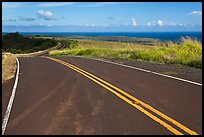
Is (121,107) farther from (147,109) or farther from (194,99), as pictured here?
(194,99)

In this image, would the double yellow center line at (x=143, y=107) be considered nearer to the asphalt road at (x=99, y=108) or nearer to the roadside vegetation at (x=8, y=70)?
the asphalt road at (x=99, y=108)

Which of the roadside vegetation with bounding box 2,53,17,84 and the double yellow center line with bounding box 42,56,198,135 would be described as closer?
the double yellow center line with bounding box 42,56,198,135

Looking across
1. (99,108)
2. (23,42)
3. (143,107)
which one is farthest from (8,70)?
(23,42)

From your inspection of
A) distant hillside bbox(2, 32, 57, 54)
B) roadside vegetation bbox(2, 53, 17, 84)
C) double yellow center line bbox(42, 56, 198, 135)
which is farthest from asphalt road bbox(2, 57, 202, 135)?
distant hillside bbox(2, 32, 57, 54)

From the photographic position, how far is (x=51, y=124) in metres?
7.20

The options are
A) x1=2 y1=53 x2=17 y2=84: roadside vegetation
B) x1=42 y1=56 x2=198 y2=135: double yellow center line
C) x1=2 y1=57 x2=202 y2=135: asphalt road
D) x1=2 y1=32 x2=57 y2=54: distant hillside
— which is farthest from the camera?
x1=2 y1=32 x2=57 y2=54: distant hillside

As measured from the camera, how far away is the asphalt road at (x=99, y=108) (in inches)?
269

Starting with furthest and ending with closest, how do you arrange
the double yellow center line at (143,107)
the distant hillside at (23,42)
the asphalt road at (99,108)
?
the distant hillside at (23,42) < the asphalt road at (99,108) < the double yellow center line at (143,107)

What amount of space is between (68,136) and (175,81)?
744 cm

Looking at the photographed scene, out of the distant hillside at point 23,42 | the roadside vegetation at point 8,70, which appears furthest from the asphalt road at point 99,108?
the distant hillside at point 23,42

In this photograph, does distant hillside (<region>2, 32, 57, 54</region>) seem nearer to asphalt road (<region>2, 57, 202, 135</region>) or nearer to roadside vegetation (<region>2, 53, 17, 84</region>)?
roadside vegetation (<region>2, 53, 17, 84</region>)

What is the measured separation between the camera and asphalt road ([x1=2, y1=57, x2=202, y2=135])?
6.83 m

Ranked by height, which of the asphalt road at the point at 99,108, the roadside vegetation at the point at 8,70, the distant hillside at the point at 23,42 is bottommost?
the distant hillside at the point at 23,42

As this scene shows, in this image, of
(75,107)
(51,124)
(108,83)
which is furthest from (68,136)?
(108,83)
